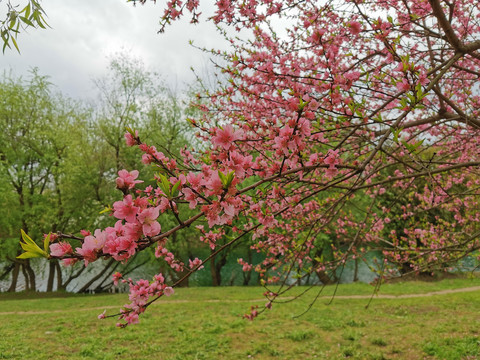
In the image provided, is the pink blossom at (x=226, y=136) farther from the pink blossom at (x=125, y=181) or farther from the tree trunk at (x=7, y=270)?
the tree trunk at (x=7, y=270)

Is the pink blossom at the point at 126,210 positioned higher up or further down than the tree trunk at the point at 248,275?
higher up

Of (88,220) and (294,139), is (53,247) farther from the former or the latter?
(88,220)

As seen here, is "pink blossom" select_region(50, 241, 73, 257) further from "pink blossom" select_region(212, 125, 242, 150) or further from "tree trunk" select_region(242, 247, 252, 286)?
"tree trunk" select_region(242, 247, 252, 286)

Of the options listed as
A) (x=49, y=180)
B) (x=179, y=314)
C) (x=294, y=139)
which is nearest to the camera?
(x=294, y=139)

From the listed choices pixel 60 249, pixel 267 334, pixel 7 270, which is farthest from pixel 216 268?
pixel 60 249

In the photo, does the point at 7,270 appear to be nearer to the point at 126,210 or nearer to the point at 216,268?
the point at 216,268

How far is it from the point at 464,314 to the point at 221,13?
27.9 ft

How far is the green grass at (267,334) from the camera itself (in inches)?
205

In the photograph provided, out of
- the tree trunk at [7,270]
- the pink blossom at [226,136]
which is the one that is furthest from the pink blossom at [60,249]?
the tree trunk at [7,270]

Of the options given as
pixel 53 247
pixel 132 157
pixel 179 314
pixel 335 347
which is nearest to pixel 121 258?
pixel 53 247

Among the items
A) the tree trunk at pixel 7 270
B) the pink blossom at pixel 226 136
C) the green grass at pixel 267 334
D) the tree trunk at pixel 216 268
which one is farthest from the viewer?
the tree trunk at pixel 216 268

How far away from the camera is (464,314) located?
24.7 ft

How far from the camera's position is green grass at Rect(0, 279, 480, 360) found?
521 centimetres

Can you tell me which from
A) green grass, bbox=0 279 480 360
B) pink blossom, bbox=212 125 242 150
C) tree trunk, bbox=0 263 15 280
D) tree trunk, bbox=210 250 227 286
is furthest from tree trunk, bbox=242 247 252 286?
pink blossom, bbox=212 125 242 150
